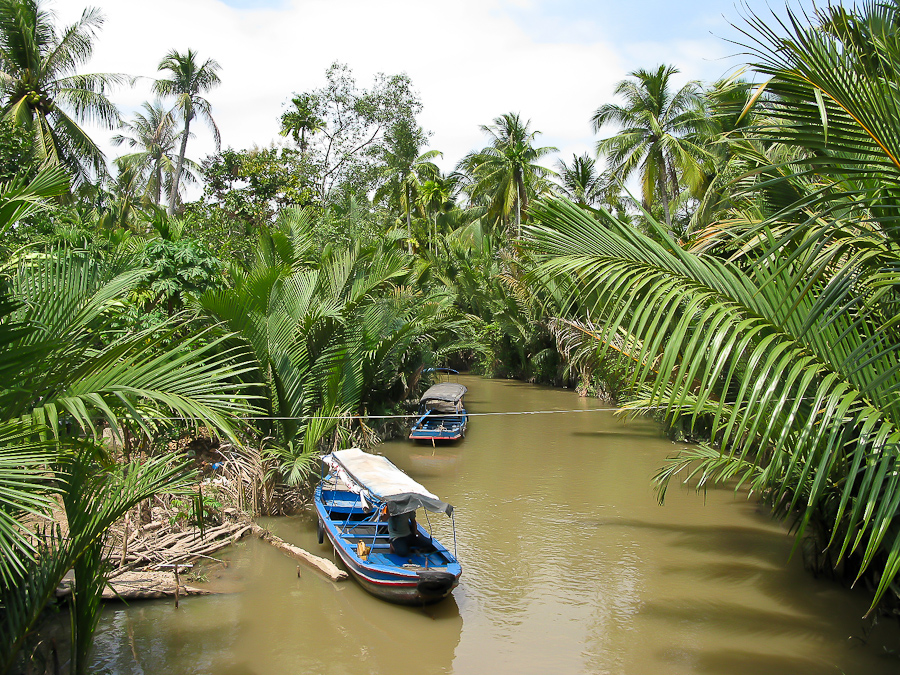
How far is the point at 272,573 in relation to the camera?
945cm

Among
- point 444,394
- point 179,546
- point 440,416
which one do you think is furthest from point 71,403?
point 444,394

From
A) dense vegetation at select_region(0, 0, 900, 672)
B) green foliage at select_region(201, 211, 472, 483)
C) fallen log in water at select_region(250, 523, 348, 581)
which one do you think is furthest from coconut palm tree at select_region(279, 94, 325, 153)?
fallen log in water at select_region(250, 523, 348, 581)

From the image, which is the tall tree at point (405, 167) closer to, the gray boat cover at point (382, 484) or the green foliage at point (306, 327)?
the green foliage at point (306, 327)

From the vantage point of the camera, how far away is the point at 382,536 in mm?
9062

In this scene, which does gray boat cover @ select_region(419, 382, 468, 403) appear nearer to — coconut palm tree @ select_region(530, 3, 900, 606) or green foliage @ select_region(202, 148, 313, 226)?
green foliage @ select_region(202, 148, 313, 226)

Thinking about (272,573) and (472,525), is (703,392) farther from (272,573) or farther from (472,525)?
(472,525)

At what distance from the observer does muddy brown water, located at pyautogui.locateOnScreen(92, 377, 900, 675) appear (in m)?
7.03

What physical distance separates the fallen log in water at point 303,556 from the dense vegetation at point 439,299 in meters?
0.98

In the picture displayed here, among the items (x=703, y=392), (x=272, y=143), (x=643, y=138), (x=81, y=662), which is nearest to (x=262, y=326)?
(x=81, y=662)

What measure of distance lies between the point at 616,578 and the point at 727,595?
1.42m

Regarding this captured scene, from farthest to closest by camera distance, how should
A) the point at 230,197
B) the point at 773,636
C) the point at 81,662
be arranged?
the point at 230,197, the point at 773,636, the point at 81,662

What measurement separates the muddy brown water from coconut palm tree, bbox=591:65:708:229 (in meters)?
17.1

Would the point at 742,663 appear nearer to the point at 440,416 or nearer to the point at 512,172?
the point at 440,416

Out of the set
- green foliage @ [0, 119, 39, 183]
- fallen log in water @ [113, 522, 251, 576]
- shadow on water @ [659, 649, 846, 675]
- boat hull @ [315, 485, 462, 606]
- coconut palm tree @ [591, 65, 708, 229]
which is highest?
coconut palm tree @ [591, 65, 708, 229]
